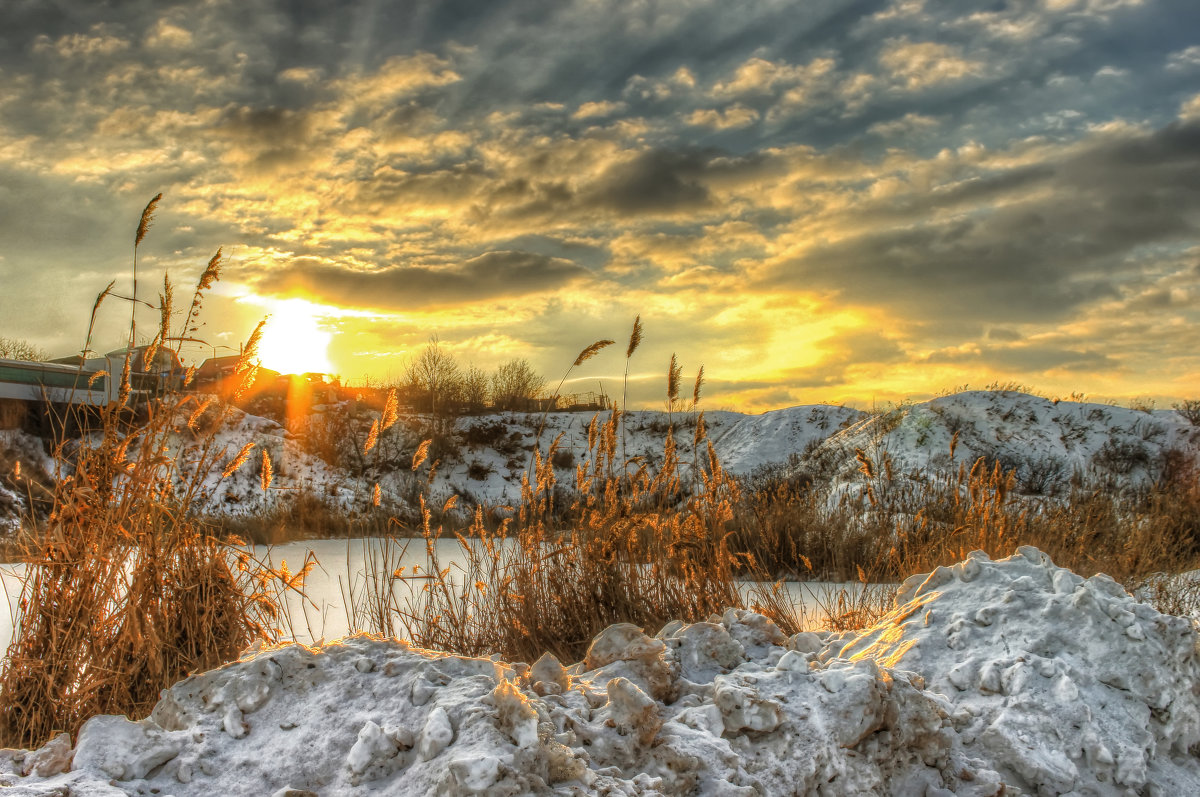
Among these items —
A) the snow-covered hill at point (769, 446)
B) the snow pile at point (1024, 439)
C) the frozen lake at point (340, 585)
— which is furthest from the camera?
the snow-covered hill at point (769, 446)

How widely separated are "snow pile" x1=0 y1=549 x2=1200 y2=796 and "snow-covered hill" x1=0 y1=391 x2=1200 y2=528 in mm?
4474

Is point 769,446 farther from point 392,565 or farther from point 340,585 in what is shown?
point 340,585

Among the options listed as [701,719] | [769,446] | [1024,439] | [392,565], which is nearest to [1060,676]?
[701,719]

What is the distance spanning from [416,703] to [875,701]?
1.12 metres

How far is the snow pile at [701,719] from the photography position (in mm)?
1553

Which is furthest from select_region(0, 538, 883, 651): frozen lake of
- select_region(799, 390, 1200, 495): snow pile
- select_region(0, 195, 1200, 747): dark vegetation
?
select_region(799, 390, 1200, 495): snow pile

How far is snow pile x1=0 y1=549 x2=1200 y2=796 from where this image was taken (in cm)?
155

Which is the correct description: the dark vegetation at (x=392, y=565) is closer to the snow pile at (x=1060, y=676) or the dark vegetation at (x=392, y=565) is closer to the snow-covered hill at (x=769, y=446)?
the snow pile at (x=1060, y=676)

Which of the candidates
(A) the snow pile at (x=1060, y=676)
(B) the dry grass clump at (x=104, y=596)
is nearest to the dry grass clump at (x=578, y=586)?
(B) the dry grass clump at (x=104, y=596)

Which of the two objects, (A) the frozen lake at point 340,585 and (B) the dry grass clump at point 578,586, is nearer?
(B) the dry grass clump at point 578,586

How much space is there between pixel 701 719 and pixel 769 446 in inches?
549

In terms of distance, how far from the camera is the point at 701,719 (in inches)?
70.6

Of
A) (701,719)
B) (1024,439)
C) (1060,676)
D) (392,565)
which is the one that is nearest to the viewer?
(701,719)

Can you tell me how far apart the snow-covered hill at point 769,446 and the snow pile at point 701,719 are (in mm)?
4474
